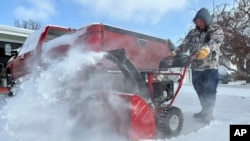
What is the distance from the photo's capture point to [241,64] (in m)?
13.6

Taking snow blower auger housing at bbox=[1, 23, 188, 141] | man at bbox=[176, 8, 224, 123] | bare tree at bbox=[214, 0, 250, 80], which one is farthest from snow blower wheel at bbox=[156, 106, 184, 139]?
bare tree at bbox=[214, 0, 250, 80]

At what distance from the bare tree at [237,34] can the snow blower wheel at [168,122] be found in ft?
33.2

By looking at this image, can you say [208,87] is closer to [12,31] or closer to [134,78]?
[134,78]

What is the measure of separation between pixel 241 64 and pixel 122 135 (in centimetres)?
1198

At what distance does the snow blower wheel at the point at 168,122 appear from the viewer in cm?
327

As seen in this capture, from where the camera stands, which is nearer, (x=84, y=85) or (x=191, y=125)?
(x=84, y=85)

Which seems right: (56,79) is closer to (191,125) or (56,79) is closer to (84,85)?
(84,85)

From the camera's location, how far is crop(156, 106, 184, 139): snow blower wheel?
10.7 ft

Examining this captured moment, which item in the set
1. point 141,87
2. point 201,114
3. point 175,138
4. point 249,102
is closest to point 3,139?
point 141,87

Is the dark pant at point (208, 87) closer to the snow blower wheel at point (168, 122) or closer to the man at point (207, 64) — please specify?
the man at point (207, 64)

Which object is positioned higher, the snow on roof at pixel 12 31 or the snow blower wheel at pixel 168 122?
the snow on roof at pixel 12 31

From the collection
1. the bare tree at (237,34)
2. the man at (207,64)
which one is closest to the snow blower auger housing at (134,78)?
the man at (207,64)

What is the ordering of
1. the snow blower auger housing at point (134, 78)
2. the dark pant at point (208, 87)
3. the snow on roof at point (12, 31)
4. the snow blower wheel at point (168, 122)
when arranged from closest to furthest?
the snow blower auger housing at point (134, 78)
the snow blower wheel at point (168, 122)
the dark pant at point (208, 87)
the snow on roof at point (12, 31)

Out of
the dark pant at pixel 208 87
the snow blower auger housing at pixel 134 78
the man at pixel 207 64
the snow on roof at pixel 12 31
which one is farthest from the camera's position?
the snow on roof at pixel 12 31
